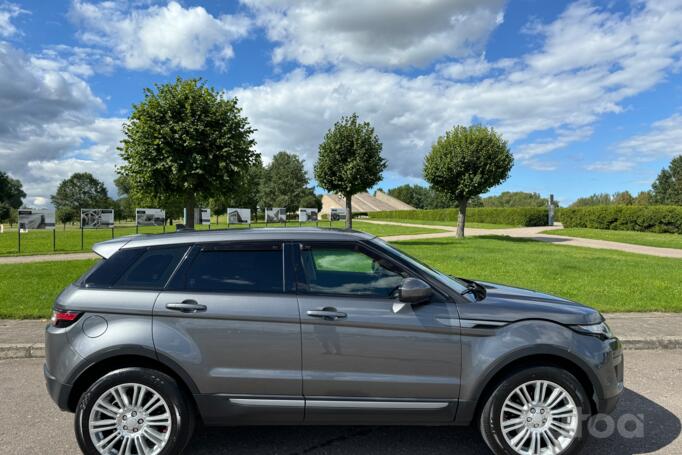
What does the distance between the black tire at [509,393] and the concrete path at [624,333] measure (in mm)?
3463

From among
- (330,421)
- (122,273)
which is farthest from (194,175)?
(330,421)

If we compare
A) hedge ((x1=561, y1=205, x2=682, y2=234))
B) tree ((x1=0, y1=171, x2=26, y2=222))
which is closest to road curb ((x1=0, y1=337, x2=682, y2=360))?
hedge ((x1=561, y1=205, x2=682, y2=234))

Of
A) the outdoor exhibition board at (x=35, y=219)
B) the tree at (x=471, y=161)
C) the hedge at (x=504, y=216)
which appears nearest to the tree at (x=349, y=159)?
the tree at (x=471, y=161)

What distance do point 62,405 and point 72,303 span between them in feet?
2.36

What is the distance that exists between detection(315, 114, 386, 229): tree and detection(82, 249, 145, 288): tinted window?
17927 mm

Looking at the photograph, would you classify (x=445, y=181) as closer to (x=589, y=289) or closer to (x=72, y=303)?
(x=589, y=289)

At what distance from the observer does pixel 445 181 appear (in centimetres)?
2442

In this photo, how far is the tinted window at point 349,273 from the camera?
3096 mm

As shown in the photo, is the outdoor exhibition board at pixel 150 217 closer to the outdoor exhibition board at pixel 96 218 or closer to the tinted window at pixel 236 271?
the outdoor exhibition board at pixel 96 218

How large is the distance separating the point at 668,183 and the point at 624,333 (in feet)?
357

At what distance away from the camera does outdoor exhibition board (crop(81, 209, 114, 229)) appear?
62.4 ft

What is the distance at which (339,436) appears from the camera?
3410 millimetres

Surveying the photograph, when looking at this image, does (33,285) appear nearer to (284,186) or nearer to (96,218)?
(96,218)

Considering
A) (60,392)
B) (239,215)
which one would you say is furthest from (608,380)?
(239,215)
